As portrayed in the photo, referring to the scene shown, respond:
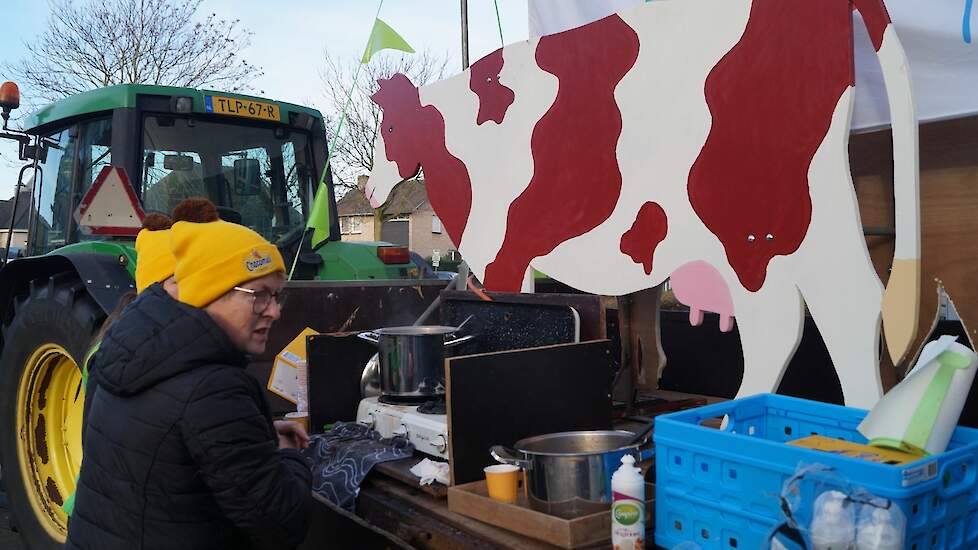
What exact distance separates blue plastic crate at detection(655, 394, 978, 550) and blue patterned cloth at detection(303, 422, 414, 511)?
108cm

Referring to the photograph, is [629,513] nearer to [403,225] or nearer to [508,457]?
[508,457]

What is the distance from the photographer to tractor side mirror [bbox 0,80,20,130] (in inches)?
178

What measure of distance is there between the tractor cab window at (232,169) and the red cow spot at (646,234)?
278 centimetres

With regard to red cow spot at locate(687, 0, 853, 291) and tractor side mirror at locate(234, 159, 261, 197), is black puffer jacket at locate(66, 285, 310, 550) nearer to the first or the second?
red cow spot at locate(687, 0, 853, 291)

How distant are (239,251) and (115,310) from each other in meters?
1.89

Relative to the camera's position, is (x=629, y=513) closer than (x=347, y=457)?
Yes

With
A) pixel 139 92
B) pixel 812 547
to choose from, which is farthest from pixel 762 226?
pixel 139 92

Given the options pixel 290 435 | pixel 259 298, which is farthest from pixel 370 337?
pixel 259 298

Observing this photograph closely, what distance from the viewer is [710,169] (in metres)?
2.56

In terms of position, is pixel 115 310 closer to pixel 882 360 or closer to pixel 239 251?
pixel 239 251

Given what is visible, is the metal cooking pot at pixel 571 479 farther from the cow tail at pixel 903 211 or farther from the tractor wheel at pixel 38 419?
the tractor wheel at pixel 38 419

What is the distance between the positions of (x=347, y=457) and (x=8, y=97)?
127 inches

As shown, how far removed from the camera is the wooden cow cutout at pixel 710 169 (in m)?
2.23

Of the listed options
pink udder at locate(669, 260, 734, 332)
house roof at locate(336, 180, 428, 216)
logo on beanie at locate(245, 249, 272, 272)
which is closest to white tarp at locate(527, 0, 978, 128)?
pink udder at locate(669, 260, 734, 332)
